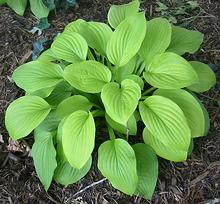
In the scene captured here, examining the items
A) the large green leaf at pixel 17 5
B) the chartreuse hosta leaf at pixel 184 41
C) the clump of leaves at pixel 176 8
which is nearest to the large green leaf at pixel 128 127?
the chartreuse hosta leaf at pixel 184 41

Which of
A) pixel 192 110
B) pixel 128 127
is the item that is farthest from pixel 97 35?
pixel 192 110

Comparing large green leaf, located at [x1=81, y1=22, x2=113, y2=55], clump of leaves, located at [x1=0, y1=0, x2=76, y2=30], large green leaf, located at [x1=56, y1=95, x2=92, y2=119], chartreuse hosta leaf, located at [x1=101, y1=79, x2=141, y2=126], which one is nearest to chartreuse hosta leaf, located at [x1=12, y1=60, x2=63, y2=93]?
large green leaf, located at [x1=56, y1=95, x2=92, y2=119]

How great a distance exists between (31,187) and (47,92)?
0.57 meters

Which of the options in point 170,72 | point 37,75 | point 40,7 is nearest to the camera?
point 170,72

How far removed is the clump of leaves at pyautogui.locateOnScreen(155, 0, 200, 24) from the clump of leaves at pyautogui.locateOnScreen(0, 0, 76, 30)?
0.66 metres

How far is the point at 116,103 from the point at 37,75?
0.59 m

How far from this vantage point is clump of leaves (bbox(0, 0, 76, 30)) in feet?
10.1

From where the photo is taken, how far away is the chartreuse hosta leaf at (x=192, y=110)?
7.21ft

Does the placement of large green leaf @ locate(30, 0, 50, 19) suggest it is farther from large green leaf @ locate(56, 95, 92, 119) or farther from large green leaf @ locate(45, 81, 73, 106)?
large green leaf @ locate(56, 95, 92, 119)

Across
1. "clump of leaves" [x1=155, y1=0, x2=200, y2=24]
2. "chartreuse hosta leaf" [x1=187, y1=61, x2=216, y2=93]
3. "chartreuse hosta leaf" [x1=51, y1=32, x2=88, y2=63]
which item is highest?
"chartreuse hosta leaf" [x1=51, y1=32, x2=88, y2=63]

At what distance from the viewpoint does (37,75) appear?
239 cm

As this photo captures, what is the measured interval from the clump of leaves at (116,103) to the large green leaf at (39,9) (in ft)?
2.11

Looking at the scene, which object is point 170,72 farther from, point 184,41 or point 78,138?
point 78,138

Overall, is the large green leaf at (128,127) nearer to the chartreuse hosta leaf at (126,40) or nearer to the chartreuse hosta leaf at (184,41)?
the chartreuse hosta leaf at (126,40)
